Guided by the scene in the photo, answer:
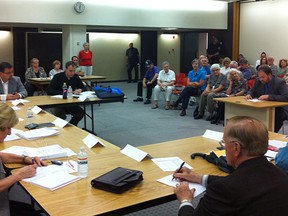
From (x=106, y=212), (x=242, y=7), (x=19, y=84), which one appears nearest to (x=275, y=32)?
(x=242, y=7)

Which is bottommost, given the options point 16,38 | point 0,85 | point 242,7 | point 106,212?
point 106,212

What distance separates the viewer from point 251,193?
1450 millimetres

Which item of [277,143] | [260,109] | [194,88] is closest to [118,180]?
[277,143]

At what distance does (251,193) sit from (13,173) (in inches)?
60.6

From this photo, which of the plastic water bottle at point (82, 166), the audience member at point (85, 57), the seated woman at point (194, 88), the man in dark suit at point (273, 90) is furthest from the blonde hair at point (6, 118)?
the audience member at point (85, 57)

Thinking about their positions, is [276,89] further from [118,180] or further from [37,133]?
[118,180]

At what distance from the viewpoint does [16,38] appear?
1387 cm

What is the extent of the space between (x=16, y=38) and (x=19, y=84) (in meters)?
8.85

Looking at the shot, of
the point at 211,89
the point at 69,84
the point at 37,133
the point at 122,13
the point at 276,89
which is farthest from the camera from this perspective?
the point at 122,13

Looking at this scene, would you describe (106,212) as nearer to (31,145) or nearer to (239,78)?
(31,145)

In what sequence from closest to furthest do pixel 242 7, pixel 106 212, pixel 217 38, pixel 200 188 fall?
1. pixel 106 212
2. pixel 200 188
3. pixel 242 7
4. pixel 217 38

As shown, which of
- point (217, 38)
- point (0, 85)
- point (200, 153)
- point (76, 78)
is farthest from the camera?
point (217, 38)

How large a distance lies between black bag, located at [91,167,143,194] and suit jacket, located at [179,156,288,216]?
2.01 feet

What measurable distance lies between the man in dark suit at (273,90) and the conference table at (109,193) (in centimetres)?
229
